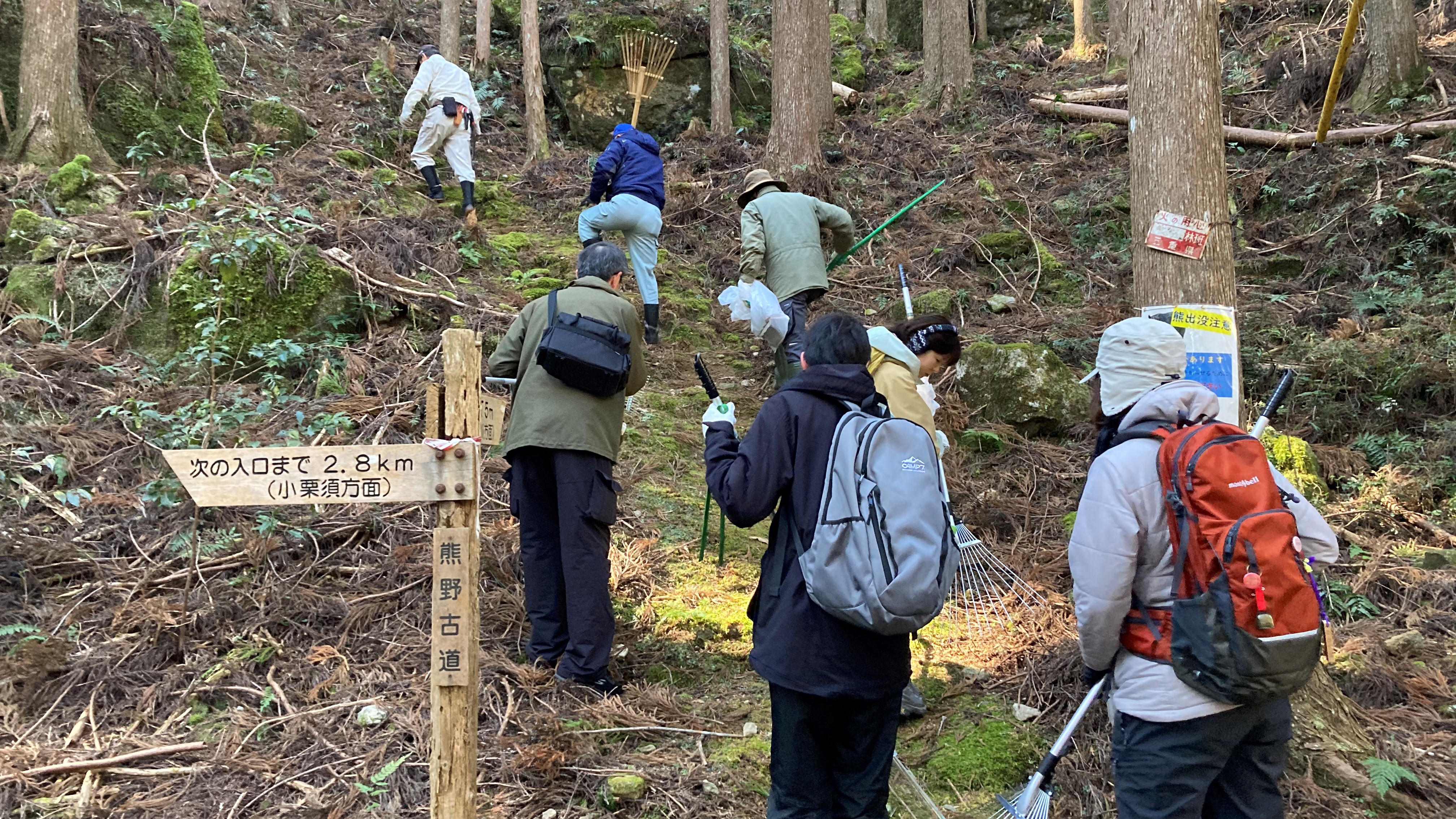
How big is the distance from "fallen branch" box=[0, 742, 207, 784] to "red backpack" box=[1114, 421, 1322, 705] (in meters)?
3.88

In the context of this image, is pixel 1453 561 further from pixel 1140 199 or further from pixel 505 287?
pixel 505 287

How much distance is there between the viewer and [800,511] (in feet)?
9.09

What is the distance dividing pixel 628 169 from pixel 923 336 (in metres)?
4.20

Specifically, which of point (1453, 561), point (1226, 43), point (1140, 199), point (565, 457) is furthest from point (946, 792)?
point (1226, 43)

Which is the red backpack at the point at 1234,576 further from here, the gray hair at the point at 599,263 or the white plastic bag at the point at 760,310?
the white plastic bag at the point at 760,310

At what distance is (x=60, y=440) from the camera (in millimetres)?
5434

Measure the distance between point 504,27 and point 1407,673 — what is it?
16.0 m

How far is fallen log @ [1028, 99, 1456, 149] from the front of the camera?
9.00 metres

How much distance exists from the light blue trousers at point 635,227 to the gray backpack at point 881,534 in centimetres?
515

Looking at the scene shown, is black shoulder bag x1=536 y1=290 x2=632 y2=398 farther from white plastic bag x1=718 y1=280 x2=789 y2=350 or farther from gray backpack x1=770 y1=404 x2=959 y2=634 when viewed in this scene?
white plastic bag x1=718 y1=280 x2=789 y2=350

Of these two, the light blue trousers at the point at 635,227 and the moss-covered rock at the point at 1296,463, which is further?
the light blue trousers at the point at 635,227

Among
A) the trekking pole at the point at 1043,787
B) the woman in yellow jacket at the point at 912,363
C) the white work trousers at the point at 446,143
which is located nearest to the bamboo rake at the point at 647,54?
the white work trousers at the point at 446,143

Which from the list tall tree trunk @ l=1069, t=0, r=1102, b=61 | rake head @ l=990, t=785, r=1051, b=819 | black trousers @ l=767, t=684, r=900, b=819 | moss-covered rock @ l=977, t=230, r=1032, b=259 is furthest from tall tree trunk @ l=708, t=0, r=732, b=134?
black trousers @ l=767, t=684, r=900, b=819

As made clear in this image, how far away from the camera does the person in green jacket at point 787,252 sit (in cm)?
620
